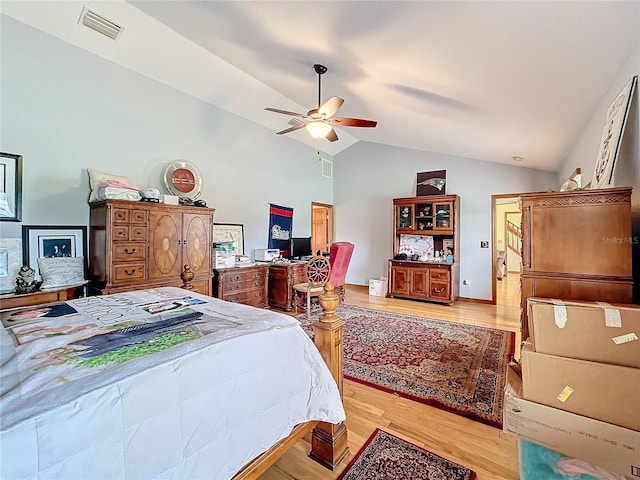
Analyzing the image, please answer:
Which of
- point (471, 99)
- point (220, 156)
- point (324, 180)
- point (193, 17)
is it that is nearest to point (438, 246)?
point (324, 180)

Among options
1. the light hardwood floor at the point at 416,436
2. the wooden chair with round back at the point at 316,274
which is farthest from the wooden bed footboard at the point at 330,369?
the wooden chair with round back at the point at 316,274

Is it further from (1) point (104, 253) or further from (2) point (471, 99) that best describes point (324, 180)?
(1) point (104, 253)

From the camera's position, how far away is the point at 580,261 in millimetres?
2016

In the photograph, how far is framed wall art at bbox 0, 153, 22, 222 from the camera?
2.68m

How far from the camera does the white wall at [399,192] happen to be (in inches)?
209

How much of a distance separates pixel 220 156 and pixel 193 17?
2023mm

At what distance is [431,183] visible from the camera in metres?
5.82

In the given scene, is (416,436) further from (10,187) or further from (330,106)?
(10,187)

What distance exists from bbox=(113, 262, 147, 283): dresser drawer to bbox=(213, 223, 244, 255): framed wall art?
4.29ft

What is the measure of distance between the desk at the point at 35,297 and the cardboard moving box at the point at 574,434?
3.73 metres

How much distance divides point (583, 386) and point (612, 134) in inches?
71.3

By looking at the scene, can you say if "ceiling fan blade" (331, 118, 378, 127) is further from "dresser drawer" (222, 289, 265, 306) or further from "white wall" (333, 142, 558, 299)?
"white wall" (333, 142, 558, 299)

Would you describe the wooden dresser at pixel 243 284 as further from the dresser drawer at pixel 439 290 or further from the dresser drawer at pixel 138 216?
the dresser drawer at pixel 439 290

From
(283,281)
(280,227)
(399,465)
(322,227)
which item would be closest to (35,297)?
(283,281)
